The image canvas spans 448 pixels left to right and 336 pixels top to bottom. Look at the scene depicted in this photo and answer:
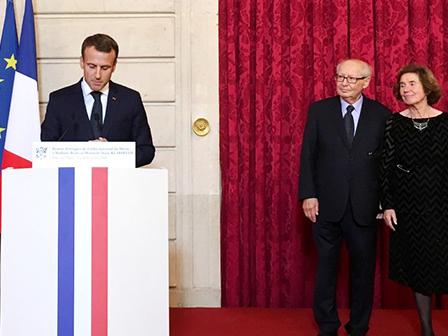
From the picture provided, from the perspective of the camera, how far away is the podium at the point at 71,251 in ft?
7.22

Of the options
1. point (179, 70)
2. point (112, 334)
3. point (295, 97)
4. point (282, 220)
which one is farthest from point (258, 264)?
point (112, 334)

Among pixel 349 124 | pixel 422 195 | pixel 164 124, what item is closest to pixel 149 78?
pixel 164 124

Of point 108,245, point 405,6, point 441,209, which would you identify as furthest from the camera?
point 405,6

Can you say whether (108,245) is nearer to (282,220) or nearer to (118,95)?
(118,95)

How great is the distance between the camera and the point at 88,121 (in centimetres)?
307

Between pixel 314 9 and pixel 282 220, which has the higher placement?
pixel 314 9

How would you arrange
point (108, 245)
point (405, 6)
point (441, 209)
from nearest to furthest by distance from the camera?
point (108, 245) → point (441, 209) → point (405, 6)

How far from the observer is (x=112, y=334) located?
2240 millimetres

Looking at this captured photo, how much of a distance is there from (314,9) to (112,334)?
271 cm

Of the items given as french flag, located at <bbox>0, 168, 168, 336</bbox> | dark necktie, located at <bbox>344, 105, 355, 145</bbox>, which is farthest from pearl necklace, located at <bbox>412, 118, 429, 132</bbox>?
french flag, located at <bbox>0, 168, 168, 336</bbox>

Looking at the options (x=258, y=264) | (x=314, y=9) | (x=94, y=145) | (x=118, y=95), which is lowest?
(x=258, y=264)

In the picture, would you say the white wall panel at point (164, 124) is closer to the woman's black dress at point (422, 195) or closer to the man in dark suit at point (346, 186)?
the man in dark suit at point (346, 186)

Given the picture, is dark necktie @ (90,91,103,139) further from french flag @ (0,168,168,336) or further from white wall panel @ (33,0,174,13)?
white wall panel @ (33,0,174,13)

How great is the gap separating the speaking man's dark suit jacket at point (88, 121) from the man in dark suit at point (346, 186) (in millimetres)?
849
